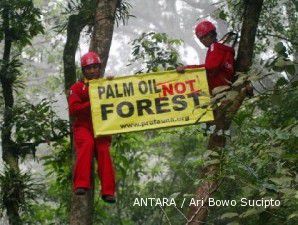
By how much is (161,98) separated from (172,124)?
12.5 inches

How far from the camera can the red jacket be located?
500 cm

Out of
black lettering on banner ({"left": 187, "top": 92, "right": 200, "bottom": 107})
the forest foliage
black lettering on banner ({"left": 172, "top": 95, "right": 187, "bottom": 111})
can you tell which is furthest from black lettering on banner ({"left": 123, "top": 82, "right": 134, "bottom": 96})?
the forest foliage

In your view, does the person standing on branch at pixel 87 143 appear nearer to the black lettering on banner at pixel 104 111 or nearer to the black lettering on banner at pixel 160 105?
the black lettering on banner at pixel 104 111

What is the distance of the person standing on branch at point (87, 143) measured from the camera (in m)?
4.73

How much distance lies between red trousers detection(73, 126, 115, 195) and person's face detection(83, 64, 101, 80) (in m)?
0.57

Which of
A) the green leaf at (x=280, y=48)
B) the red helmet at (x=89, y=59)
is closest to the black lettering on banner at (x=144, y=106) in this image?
the red helmet at (x=89, y=59)

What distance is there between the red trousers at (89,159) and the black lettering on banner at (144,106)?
0.46m

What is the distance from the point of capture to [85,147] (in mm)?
4840

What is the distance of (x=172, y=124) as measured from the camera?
16.7 ft

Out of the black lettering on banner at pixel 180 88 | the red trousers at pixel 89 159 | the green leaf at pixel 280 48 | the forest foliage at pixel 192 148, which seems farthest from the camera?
the black lettering on banner at pixel 180 88

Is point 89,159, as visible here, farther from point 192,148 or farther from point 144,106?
point 192,148

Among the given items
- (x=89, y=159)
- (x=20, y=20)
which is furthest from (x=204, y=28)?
(x=20, y=20)

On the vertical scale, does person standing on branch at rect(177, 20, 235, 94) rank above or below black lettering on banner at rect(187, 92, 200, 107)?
above

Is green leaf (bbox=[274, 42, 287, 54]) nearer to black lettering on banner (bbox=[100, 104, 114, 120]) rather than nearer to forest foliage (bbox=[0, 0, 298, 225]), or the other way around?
forest foliage (bbox=[0, 0, 298, 225])
